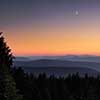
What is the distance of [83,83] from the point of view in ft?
424

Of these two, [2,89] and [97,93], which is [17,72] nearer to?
[2,89]

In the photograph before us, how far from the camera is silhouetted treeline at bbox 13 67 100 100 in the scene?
74.1 meters

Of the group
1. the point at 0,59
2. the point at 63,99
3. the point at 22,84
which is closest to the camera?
the point at 0,59

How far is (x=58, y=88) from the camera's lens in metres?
114

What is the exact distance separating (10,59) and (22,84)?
14.9 metres

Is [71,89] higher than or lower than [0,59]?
lower

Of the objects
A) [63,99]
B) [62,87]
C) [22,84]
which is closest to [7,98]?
[22,84]

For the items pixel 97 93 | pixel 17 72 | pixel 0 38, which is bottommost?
pixel 97 93

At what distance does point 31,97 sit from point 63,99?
34823 mm

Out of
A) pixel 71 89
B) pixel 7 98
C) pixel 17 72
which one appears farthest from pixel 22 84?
pixel 71 89

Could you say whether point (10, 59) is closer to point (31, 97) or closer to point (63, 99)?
Answer: point (31, 97)

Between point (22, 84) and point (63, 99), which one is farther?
point (63, 99)

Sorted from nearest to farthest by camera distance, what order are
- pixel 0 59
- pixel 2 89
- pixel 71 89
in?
pixel 2 89
pixel 0 59
pixel 71 89

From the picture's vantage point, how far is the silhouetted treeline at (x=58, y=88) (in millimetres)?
74125
